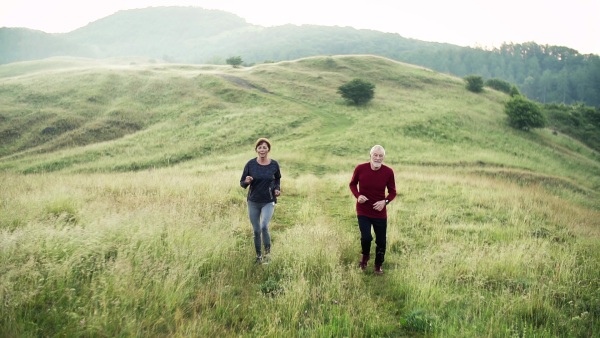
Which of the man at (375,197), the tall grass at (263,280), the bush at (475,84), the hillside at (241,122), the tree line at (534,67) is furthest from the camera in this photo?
the tree line at (534,67)

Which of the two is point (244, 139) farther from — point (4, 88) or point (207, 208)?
point (4, 88)

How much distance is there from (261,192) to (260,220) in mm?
642

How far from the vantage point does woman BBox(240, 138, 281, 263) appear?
6273mm

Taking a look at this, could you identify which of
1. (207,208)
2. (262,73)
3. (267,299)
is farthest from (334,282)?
(262,73)

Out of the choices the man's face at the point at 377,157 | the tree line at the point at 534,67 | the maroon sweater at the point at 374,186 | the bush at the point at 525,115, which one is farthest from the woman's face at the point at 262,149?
the tree line at the point at 534,67

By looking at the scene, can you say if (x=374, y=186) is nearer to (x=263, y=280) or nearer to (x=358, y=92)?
(x=263, y=280)

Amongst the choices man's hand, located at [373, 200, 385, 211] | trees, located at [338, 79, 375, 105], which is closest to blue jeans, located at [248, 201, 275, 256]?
man's hand, located at [373, 200, 385, 211]

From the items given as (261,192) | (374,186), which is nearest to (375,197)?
(374,186)

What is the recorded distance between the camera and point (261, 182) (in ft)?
20.7

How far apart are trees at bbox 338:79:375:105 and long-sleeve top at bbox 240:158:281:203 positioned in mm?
39328

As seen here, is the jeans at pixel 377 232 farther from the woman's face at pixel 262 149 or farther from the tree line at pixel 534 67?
the tree line at pixel 534 67

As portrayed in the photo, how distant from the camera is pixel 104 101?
41469mm

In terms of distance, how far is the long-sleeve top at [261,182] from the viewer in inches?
248

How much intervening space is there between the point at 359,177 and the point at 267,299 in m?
2.97
